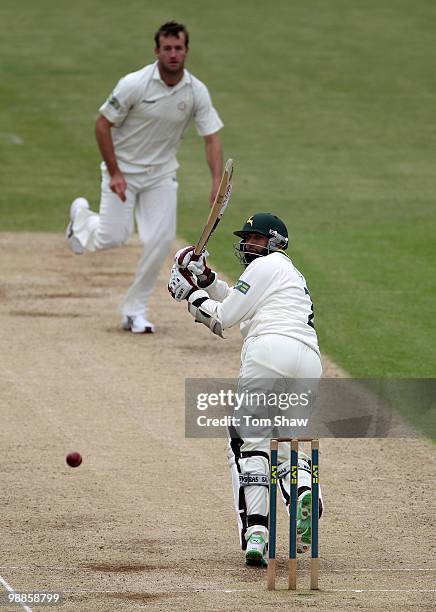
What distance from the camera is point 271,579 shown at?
7.01 metres

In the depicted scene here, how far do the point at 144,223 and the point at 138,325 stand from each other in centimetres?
92

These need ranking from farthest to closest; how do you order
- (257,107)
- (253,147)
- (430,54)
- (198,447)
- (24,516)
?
(430,54) < (257,107) < (253,147) < (198,447) < (24,516)

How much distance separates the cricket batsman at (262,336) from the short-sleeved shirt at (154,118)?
4618 mm

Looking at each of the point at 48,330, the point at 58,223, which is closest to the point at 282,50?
the point at 58,223

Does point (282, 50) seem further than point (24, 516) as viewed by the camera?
Yes

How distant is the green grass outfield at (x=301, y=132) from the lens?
14.2 m

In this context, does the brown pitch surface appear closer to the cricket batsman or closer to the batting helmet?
the cricket batsman

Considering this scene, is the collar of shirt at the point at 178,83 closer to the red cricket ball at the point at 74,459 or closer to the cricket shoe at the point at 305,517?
the red cricket ball at the point at 74,459

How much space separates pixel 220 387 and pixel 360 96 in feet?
48.1

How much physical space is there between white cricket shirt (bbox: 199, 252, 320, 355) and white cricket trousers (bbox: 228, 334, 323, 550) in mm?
73

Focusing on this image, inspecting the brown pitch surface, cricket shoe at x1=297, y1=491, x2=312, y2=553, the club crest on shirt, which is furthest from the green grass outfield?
cricket shoe at x1=297, y1=491, x2=312, y2=553

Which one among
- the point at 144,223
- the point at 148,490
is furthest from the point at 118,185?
the point at 148,490

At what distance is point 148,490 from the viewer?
8.92m

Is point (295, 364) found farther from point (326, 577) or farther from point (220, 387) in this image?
point (220, 387)
